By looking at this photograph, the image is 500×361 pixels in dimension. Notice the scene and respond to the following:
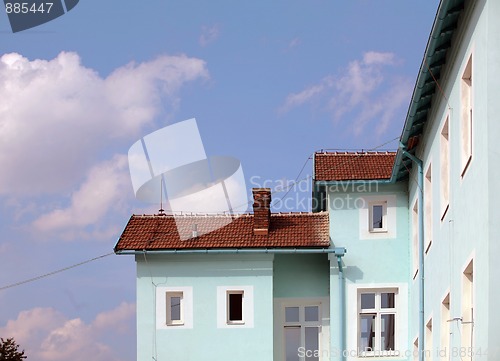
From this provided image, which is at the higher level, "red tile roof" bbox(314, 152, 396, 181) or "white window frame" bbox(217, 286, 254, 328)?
"red tile roof" bbox(314, 152, 396, 181)

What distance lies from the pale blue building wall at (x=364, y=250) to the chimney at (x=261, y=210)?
1.82 meters

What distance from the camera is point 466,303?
68.5 ft

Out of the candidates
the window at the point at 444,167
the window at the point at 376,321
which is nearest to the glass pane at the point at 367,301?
the window at the point at 376,321

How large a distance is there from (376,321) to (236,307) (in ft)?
12.2

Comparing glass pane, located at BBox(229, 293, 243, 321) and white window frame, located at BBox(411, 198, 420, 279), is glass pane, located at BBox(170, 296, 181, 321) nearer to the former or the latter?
glass pane, located at BBox(229, 293, 243, 321)

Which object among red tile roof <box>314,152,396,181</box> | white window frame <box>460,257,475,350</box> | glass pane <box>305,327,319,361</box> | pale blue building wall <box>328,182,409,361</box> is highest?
red tile roof <box>314,152,396,181</box>

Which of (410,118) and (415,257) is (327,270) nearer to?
(415,257)

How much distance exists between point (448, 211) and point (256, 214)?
10891 millimetres

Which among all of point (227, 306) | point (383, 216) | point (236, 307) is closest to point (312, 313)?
point (236, 307)

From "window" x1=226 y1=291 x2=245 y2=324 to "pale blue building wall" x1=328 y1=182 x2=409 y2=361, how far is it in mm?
2482

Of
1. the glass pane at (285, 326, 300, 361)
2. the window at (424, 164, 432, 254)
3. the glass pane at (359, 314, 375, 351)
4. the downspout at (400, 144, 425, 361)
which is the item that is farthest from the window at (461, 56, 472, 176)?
the glass pane at (285, 326, 300, 361)

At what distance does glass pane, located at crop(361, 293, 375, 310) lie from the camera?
32.5 meters

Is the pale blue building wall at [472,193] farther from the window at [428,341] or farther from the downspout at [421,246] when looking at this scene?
the downspout at [421,246]

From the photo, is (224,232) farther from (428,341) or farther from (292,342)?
(428,341)
